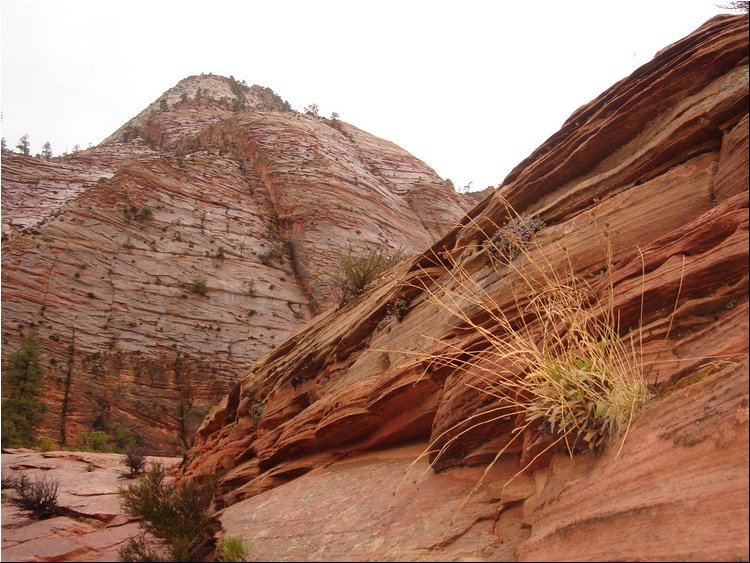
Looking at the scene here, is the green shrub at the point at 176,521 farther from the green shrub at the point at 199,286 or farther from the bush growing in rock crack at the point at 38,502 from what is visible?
the green shrub at the point at 199,286

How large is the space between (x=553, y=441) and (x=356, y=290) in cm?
680

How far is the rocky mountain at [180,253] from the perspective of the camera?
19.2 meters

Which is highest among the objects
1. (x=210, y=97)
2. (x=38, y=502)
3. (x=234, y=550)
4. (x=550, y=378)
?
(x=210, y=97)

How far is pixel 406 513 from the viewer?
397 centimetres

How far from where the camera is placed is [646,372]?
11.4ft

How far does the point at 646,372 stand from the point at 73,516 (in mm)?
9352

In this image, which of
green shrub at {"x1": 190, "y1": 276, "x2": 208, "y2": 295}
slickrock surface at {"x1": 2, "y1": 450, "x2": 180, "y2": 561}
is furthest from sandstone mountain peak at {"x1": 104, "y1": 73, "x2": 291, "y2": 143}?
slickrock surface at {"x1": 2, "y1": 450, "x2": 180, "y2": 561}

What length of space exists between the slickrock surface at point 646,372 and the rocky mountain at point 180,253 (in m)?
13.1

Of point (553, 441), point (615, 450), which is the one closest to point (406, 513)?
point (553, 441)

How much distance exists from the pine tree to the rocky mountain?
2.95 ft

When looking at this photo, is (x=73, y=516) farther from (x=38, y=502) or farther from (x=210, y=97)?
(x=210, y=97)

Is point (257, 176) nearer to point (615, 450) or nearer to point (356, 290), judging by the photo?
point (356, 290)

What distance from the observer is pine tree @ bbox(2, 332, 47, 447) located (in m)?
15.8

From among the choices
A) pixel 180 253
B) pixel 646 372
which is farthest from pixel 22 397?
pixel 646 372
